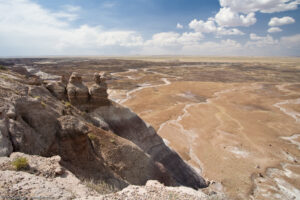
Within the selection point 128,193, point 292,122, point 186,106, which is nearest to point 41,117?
point 128,193

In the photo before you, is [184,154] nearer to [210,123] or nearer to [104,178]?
[210,123]

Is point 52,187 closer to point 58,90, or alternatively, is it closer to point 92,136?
point 92,136

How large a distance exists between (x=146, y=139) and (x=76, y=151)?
777 cm

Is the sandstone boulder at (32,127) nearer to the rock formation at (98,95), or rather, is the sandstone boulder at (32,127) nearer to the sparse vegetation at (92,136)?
the sparse vegetation at (92,136)

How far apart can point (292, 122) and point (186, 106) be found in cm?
2028

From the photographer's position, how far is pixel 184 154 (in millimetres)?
22922

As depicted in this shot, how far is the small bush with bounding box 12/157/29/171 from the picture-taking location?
585 centimetres

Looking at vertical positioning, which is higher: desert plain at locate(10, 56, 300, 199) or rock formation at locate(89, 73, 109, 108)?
rock formation at locate(89, 73, 109, 108)

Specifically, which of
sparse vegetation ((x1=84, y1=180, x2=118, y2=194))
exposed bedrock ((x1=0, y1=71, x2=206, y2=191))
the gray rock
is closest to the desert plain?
exposed bedrock ((x1=0, y1=71, x2=206, y2=191))

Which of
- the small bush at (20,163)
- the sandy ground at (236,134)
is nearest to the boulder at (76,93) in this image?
the small bush at (20,163)

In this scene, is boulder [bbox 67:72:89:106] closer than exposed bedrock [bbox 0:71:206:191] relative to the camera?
No

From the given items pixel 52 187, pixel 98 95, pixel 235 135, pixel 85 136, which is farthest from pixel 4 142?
pixel 235 135

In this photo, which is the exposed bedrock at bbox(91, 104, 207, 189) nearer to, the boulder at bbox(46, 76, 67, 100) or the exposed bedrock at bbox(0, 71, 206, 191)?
the exposed bedrock at bbox(0, 71, 206, 191)

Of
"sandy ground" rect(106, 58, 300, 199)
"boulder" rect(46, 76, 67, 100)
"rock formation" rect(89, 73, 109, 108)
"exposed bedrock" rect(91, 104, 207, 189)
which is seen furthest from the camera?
"sandy ground" rect(106, 58, 300, 199)
